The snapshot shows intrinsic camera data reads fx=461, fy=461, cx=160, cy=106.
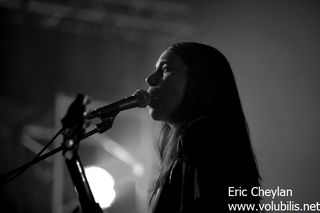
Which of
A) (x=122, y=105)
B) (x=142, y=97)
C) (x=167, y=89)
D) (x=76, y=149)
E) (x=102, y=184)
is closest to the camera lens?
(x=76, y=149)

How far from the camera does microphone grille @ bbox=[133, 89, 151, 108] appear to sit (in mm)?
1841

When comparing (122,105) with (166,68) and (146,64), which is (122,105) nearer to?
(166,68)

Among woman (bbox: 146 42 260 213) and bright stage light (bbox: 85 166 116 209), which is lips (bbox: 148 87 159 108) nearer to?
woman (bbox: 146 42 260 213)

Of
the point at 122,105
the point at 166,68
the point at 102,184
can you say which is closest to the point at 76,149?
the point at 122,105

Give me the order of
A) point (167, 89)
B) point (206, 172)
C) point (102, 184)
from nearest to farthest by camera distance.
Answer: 1. point (206, 172)
2. point (167, 89)
3. point (102, 184)

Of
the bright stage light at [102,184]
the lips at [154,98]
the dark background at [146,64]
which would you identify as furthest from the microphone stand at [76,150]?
the dark background at [146,64]

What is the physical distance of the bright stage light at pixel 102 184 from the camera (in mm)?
4878

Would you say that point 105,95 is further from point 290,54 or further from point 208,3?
point 290,54

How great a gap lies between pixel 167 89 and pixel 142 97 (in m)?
0.17

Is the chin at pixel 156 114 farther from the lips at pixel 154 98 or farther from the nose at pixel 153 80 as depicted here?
the nose at pixel 153 80

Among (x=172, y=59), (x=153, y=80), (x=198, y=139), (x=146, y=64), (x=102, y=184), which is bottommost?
(x=198, y=139)

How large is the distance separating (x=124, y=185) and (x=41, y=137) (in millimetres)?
1155

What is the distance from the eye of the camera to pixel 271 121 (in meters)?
4.96

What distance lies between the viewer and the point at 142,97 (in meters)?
1.86
